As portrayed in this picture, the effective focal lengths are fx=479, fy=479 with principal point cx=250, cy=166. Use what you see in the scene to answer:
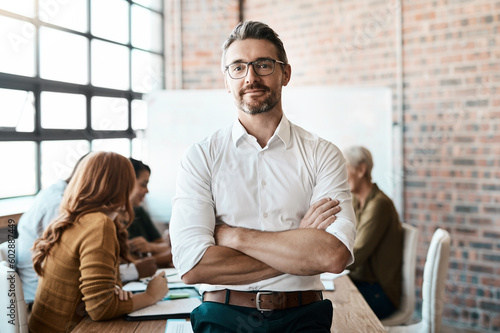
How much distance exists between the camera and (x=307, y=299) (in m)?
1.54

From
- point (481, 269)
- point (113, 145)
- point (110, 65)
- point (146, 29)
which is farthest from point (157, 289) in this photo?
point (146, 29)

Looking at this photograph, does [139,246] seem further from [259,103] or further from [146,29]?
[146,29]

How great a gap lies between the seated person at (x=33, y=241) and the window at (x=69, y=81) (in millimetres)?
777

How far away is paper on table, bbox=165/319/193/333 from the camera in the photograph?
1697 millimetres

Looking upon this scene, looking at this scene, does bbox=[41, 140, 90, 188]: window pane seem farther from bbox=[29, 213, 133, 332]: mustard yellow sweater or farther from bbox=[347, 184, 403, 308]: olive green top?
bbox=[347, 184, 403, 308]: olive green top

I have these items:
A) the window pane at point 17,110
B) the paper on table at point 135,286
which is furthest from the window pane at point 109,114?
the paper on table at point 135,286

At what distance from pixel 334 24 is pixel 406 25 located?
0.65 metres

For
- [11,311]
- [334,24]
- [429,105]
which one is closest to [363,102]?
[429,105]

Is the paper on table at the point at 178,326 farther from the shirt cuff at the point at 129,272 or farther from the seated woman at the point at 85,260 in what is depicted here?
the shirt cuff at the point at 129,272

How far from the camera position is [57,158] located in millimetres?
3623

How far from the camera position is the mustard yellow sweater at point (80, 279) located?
1.78 metres

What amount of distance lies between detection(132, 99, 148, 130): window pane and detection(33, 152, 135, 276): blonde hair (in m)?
2.42

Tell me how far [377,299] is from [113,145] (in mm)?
2637

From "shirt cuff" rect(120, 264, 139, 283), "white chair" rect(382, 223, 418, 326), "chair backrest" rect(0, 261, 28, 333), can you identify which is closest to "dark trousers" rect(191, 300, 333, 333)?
"chair backrest" rect(0, 261, 28, 333)
